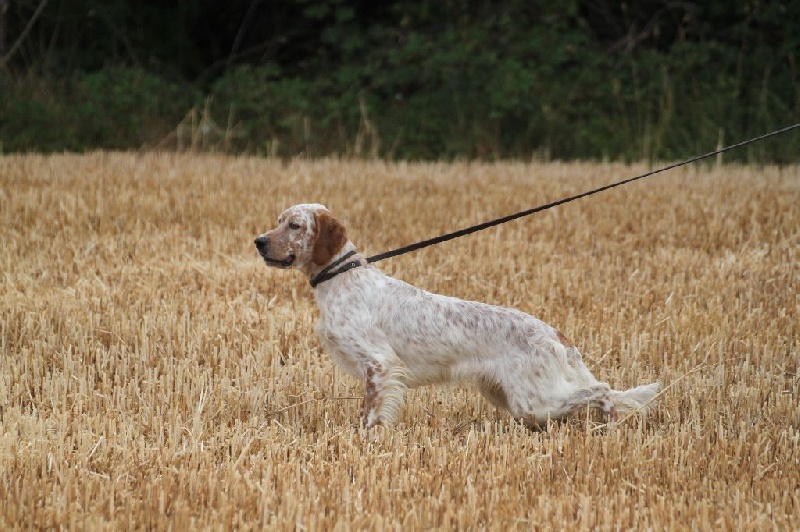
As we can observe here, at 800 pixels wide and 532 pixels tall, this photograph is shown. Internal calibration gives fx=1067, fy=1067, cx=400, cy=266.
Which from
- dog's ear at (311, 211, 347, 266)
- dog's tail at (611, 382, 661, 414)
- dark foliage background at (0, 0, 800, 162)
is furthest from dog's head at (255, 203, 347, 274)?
dark foliage background at (0, 0, 800, 162)

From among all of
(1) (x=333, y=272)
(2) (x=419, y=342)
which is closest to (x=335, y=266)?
(1) (x=333, y=272)

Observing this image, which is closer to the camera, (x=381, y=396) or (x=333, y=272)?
(x=381, y=396)

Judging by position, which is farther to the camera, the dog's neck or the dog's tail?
the dog's neck

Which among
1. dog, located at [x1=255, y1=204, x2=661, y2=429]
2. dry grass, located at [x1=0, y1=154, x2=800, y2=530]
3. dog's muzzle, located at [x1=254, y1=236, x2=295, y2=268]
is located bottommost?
dry grass, located at [x1=0, y1=154, x2=800, y2=530]

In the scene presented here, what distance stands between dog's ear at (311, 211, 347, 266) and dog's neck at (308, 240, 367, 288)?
32 mm

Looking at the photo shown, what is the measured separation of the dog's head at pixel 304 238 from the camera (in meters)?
4.75

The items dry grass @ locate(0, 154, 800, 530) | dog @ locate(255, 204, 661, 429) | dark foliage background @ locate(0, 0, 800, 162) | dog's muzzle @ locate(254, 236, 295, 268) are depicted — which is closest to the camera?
dry grass @ locate(0, 154, 800, 530)

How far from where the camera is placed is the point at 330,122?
16172 millimetres

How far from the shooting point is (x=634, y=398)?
4.61m

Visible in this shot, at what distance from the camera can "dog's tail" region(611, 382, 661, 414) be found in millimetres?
4570

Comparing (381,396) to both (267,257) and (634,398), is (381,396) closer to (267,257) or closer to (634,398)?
(267,257)

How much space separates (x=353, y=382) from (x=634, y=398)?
144 centimetres

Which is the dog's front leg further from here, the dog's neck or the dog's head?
the dog's head

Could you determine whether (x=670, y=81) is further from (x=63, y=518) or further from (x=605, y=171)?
(x=63, y=518)
